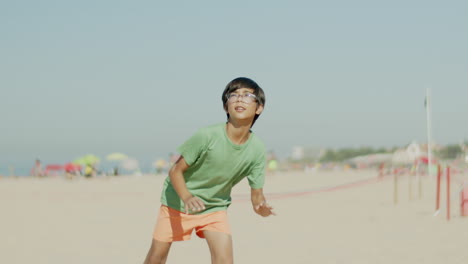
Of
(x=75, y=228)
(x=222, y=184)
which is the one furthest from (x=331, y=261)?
(x=75, y=228)

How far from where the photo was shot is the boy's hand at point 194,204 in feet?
13.4

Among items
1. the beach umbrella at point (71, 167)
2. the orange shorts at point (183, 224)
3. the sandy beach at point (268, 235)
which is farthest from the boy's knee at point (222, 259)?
the beach umbrella at point (71, 167)

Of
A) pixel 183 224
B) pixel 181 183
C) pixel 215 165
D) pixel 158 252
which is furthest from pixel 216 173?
pixel 158 252

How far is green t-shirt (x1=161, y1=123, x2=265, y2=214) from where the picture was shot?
4.24 metres

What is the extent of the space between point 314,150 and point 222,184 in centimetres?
7623

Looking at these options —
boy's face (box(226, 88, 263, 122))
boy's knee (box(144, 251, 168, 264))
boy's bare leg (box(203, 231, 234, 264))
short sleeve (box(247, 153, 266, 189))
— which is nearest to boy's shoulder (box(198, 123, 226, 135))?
boy's face (box(226, 88, 263, 122))

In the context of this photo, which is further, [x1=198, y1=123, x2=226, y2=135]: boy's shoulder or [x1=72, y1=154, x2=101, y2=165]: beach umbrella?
[x1=72, y1=154, x2=101, y2=165]: beach umbrella

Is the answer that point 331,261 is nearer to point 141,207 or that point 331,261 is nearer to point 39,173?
point 141,207

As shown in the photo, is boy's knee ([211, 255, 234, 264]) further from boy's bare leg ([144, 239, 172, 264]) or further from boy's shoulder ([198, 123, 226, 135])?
boy's shoulder ([198, 123, 226, 135])

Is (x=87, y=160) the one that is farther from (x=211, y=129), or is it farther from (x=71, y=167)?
(x=211, y=129)

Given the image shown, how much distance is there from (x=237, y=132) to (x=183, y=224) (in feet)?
2.42

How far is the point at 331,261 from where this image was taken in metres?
7.43

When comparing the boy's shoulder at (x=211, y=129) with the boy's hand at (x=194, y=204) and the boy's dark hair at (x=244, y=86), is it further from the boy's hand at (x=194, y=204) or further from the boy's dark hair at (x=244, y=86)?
the boy's hand at (x=194, y=204)

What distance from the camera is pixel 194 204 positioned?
13.5 feet
